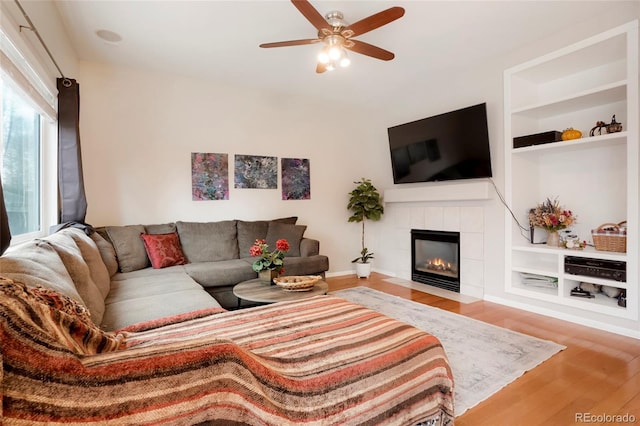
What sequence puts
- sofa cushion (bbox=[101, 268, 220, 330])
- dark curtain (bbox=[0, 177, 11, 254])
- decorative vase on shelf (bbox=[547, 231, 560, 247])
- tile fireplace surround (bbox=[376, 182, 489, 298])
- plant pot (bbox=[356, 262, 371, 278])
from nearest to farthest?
dark curtain (bbox=[0, 177, 11, 254]), sofa cushion (bbox=[101, 268, 220, 330]), decorative vase on shelf (bbox=[547, 231, 560, 247]), tile fireplace surround (bbox=[376, 182, 489, 298]), plant pot (bbox=[356, 262, 371, 278])

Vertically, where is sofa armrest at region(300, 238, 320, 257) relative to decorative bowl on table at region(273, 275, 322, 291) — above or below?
above

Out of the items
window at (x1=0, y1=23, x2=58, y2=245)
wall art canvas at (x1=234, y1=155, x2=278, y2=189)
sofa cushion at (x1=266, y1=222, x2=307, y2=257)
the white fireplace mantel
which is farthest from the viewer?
wall art canvas at (x1=234, y1=155, x2=278, y2=189)

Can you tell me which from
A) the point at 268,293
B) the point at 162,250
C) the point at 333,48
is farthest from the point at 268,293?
the point at 333,48

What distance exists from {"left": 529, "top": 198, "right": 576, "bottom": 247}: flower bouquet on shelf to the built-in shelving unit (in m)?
0.11

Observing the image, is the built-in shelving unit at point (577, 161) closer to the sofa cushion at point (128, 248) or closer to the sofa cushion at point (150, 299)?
the sofa cushion at point (150, 299)

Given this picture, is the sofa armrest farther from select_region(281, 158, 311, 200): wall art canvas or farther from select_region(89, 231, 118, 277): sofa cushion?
select_region(89, 231, 118, 277): sofa cushion

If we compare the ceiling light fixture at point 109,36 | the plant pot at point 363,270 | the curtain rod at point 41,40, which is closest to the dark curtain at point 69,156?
the curtain rod at point 41,40

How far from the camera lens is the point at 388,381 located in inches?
45.9

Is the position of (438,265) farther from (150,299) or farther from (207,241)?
(150,299)

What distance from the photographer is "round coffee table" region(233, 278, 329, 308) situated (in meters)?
2.30

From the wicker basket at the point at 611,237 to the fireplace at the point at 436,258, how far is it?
1.40 m

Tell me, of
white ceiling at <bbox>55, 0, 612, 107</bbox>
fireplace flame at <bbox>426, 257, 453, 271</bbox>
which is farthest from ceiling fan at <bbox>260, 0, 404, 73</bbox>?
fireplace flame at <bbox>426, 257, 453, 271</bbox>

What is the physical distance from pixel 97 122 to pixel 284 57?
7.47 feet

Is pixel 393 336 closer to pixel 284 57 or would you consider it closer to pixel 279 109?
pixel 284 57
